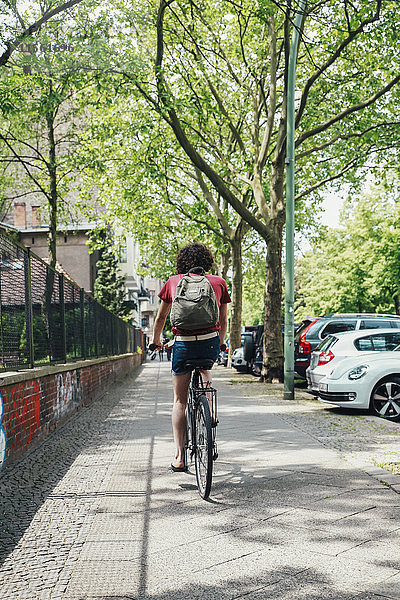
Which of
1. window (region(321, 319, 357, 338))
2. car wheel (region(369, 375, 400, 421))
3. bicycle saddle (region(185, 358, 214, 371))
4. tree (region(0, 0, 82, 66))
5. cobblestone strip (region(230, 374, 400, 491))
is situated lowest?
cobblestone strip (region(230, 374, 400, 491))

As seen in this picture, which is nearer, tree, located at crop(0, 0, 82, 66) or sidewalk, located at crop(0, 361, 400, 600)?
sidewalk, located at crop(0, 361, 400, 600)

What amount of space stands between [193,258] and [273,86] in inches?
623

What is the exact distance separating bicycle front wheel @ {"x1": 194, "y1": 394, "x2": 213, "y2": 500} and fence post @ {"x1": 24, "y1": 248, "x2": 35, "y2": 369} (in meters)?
3.65

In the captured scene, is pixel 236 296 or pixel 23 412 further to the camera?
pixel 236 296

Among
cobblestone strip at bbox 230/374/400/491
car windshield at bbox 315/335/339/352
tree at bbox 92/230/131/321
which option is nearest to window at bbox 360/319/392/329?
cobblestone strip at bbox 230/374/400/491

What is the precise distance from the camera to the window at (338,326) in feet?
56.5

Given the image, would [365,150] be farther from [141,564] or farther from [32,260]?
[141,564]

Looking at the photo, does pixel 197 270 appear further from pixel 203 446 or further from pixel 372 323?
pixel 372 323

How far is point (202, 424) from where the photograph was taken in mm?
6047

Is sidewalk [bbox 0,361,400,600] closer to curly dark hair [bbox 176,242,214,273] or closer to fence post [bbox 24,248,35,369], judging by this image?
fence post [bbox 24,248,35,369]

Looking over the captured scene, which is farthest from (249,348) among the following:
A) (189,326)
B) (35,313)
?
(189,326)

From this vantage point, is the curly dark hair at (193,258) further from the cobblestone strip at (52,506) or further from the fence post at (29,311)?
the fence post at (29,311)

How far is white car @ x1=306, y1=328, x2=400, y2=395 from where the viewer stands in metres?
12.5

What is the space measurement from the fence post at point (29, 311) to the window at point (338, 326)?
375 inches
